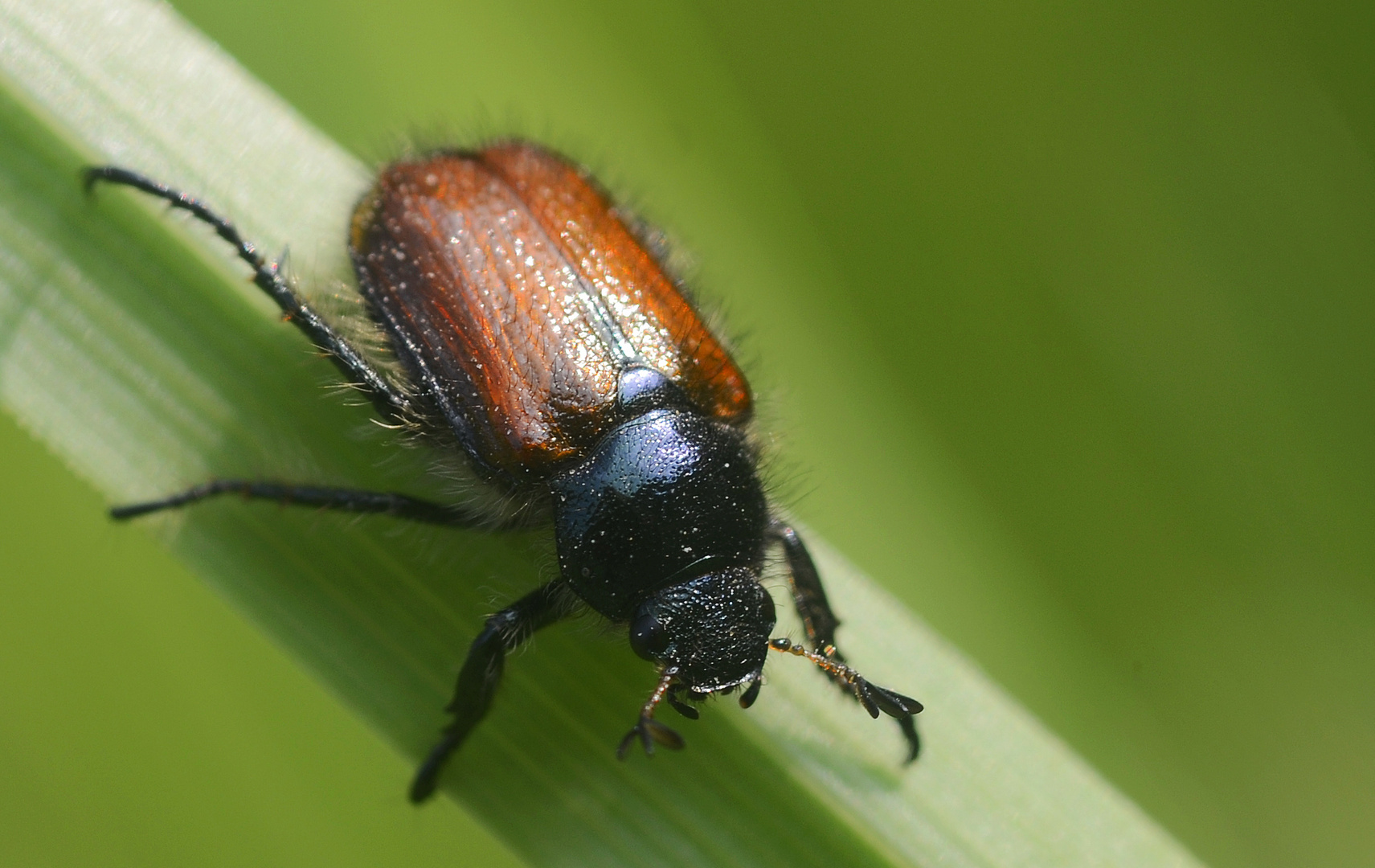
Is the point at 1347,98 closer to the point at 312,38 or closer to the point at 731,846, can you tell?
the point at 731,846

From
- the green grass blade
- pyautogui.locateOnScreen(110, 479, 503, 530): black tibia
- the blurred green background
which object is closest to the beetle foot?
the green grass blade

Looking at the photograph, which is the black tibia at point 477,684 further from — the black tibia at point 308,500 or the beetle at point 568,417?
the black tibia at point 308,500

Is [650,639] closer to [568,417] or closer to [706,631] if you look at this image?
[706,631]

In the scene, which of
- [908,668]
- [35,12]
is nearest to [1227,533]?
[908,668]

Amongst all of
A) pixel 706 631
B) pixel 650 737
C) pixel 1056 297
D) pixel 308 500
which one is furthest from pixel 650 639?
pixel 1056 297

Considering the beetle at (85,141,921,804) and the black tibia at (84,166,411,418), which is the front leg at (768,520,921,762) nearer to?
the beetle at (85,141,921,804)

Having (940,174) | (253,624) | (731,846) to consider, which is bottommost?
(731,846)

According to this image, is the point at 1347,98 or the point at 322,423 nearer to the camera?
the point at 322,423
